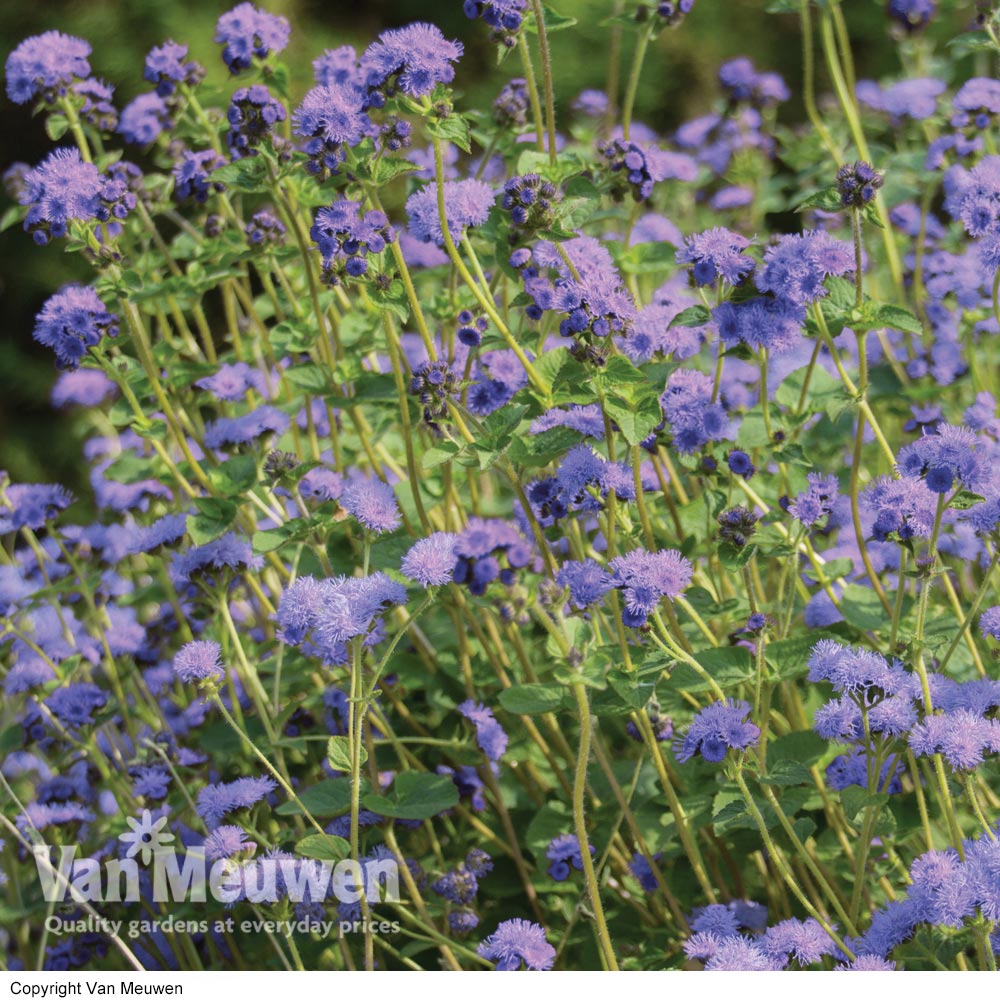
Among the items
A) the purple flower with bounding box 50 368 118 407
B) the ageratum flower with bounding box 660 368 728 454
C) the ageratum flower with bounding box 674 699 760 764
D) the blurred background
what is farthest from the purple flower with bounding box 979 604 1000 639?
the blurred background

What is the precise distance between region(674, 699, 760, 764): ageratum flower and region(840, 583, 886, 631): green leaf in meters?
0.43

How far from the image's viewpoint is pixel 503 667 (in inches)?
101

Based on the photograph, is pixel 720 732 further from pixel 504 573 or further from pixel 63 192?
pixel 63 192

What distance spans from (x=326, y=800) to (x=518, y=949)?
46cm

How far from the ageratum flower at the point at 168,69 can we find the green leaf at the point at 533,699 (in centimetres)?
150

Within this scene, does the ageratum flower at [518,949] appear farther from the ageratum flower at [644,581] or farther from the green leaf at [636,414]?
the green leaf at [636,414]

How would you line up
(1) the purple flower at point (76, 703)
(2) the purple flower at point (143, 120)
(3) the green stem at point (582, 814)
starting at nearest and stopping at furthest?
(3) the green stem at point (582, 814) < (1) the purple flower at point (76, 703) < (2) the purple flower at point (143, 120)

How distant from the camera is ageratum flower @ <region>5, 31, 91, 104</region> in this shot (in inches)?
102

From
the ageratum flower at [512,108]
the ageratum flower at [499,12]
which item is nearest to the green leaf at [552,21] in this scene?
the ageratum flower at [499,12]

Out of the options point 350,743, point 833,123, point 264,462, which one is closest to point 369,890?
point 350,743

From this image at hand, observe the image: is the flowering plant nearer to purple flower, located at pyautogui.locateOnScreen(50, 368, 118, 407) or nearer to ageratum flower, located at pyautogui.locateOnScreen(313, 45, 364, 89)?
ageratum flower, located at pyautogui.locateOnScreen(313, 45, 364, 89)

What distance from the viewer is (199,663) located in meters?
2.02

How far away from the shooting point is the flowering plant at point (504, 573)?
193 centimetres

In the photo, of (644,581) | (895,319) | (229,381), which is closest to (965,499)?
(895,319)
